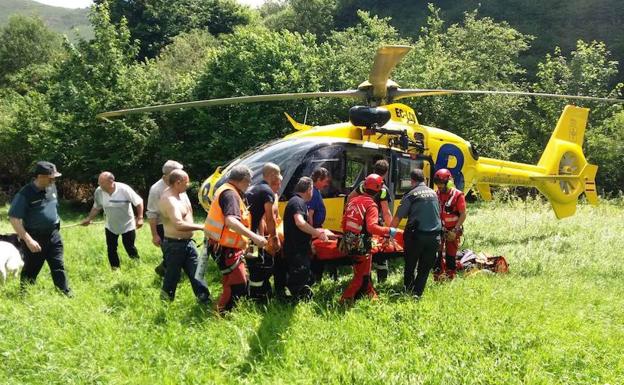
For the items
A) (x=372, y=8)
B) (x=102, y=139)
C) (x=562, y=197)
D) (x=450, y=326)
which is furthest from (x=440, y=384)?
(x=372, y=8)

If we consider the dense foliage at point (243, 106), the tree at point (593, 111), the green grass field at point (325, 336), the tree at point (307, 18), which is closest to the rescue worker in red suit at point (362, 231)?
the green grass field at point (325, 336)

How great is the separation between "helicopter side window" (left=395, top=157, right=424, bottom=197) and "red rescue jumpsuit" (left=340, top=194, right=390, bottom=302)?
7.94 ft

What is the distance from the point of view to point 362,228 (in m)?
5.04

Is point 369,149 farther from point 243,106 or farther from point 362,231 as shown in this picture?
point 243,106

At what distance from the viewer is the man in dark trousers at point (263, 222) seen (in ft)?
16.0

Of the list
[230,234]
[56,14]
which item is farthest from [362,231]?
[56,14]

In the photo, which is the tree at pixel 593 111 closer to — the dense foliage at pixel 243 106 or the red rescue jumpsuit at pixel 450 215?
the dense foliage at pixel 243 106

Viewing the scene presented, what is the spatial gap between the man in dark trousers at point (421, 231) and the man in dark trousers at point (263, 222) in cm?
138

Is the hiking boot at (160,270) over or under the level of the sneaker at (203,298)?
under

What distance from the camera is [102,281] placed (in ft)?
21.2

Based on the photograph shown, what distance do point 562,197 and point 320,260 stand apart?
694cm

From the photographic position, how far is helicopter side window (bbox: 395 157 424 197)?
7.52m

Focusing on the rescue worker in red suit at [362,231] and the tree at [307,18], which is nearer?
the rescue worker in red suit at [362,231]

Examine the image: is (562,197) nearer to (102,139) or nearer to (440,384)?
(440,384)
